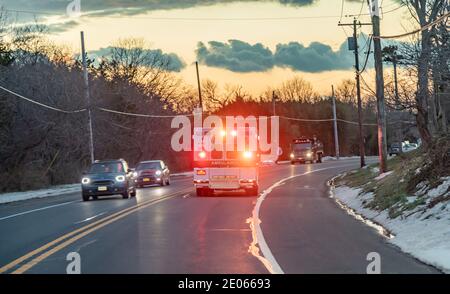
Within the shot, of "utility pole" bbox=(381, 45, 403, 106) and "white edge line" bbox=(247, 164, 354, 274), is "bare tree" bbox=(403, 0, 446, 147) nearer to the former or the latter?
"utility pole" bbox=(381, 45, 403, 106)

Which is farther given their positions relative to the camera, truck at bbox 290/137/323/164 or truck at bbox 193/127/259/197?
truck at bbox 290/137/323/164

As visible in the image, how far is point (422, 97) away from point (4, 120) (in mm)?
26191

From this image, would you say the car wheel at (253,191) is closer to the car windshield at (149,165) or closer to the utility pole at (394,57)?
the utility pole at (394,57)

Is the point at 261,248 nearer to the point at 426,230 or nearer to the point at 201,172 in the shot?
the point at 426,230

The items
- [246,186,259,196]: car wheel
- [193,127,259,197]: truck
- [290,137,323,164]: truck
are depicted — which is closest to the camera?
[193,127,259,197]: truck

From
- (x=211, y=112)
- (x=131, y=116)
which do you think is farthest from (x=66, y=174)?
(x=211, y=112)

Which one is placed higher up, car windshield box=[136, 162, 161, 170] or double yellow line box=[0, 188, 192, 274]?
car windshield box=[136, 162, 161, 170]

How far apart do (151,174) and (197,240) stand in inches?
1101

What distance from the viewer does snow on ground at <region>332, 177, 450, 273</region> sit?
10.8 meters

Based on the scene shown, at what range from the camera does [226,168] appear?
2805 centimetres

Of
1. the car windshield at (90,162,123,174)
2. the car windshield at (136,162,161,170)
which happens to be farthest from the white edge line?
the car windshield at (136,162,161,170)

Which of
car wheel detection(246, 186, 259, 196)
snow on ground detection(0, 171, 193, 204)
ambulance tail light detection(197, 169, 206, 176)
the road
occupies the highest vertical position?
ambulance tail light detection(197, 169, 206, 176)

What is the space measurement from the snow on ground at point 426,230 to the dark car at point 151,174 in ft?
79.0

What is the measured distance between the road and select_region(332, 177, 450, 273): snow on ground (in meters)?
0.28
